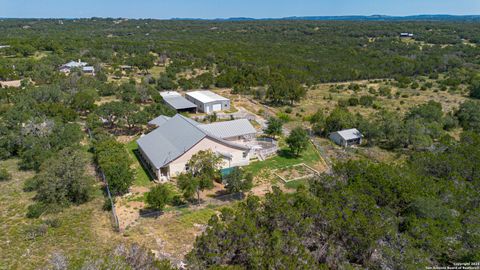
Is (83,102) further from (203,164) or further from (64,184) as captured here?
(203,164)

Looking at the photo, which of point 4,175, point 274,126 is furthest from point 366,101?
point 4,175

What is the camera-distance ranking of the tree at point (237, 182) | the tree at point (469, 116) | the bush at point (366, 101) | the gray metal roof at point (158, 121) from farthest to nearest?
the bush at point (366, 101) → the tree at point (469, 116) → the gray metal roof at point (158, 121) → the tree at point (237, 182)

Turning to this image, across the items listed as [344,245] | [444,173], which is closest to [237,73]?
[444,173]

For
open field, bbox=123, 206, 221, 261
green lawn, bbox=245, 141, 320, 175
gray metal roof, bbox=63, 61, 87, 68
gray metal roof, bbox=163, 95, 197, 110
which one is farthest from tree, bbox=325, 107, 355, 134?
gray metal roof, bbox=63, 61, 87, 68

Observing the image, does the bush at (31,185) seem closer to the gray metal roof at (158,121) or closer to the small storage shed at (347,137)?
the gray metal roof at (158,121)

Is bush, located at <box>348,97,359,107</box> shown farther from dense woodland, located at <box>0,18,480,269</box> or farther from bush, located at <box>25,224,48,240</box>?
bush, located at <box>25,224,48,240</box>

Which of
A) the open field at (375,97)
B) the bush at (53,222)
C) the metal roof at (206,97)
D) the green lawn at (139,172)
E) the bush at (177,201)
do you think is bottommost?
the open field at (375,97)

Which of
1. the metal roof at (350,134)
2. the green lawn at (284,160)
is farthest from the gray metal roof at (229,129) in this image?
the metal roof at (350,134)

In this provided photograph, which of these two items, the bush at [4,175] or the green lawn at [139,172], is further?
the green lawn at [139,172]
